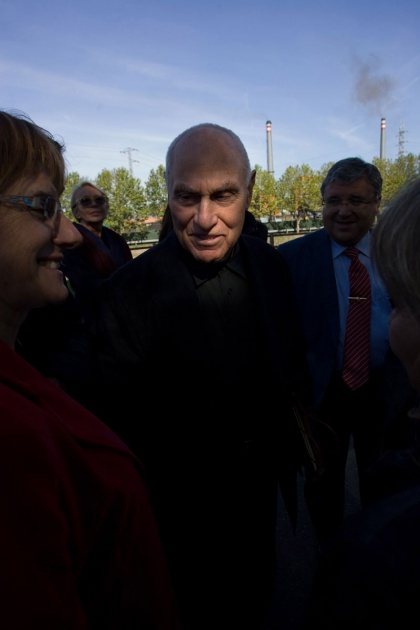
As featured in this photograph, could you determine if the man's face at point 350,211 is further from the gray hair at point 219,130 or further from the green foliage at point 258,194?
the green foliage at point 258,194

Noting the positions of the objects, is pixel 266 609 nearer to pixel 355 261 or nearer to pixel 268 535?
pixel 268 535

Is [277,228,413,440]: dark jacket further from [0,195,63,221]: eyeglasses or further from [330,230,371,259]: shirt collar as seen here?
[0,195,63,221]: eyeglasses

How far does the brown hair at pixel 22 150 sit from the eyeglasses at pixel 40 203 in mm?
23

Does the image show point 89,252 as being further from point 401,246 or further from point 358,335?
point 401,246

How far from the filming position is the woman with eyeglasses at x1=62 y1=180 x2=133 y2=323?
2797 millimetres

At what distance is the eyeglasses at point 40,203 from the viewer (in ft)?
3.50

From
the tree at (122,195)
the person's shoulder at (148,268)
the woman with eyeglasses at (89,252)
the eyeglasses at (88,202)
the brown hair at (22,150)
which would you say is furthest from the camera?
the tree at (122,195)

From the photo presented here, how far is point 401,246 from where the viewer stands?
74 centimetres

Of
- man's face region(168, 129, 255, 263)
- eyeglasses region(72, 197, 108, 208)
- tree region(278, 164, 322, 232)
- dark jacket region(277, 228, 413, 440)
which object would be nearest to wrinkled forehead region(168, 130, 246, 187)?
man's face region(168, 129, 255, 263)

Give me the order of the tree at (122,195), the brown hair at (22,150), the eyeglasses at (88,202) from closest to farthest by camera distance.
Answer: the brown hair at (22,150) < the eyeglasses at (88,202) < the tree at (122,195)

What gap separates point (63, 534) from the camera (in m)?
0.75

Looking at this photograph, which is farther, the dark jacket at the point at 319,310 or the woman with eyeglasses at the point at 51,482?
the dark jacket at the point at 319,310

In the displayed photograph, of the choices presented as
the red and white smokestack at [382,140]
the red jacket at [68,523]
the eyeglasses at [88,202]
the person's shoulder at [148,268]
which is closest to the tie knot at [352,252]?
the person's shoulder at [148,268]

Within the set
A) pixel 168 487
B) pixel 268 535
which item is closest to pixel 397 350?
pixel 168 487
